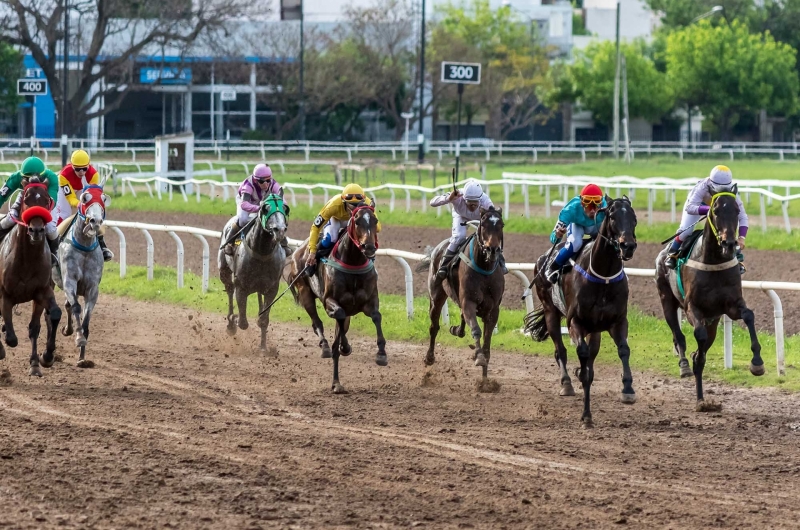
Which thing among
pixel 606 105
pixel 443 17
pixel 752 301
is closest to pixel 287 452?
pixel 752 301

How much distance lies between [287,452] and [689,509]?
2450mm

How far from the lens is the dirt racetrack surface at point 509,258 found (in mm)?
13656

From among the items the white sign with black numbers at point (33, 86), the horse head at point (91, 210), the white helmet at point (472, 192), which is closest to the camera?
the white helmet at point (472, 192)

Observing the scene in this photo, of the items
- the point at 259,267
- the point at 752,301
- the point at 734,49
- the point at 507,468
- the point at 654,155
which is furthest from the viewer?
the point at 734,49

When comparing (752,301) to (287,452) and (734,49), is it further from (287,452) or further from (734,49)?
(734,49)

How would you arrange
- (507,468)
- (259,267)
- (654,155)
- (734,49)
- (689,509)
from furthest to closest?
1. (734,49)
2. (654,155)
3. (259,267)
4. (507,468)
5. (689,509)

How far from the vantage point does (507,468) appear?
7227 millimetres

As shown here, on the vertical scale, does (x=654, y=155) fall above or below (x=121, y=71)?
below

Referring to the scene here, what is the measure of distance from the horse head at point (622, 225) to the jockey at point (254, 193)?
14.4 ft

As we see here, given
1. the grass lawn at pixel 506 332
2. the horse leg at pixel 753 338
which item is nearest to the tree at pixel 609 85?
the grass lawn at pixel 506 332

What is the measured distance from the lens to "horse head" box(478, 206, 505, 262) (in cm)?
988

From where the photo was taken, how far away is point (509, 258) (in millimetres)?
16906

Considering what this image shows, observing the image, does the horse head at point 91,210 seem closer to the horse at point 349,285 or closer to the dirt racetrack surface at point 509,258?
the horse at point 349,285

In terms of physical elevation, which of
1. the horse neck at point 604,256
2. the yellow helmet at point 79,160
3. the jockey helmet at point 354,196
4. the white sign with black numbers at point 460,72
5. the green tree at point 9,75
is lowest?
the horse neck at point 604,256
